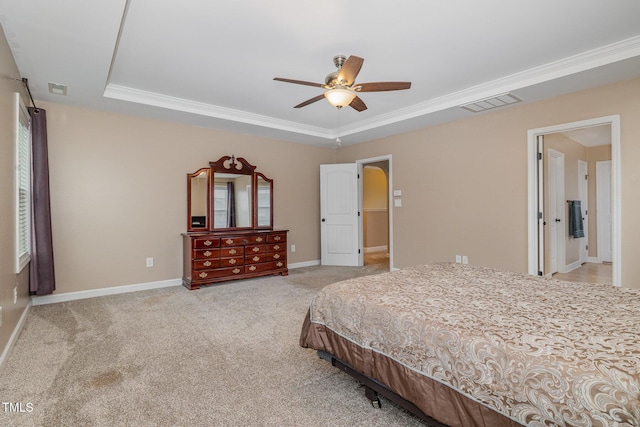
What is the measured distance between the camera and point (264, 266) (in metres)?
4.95

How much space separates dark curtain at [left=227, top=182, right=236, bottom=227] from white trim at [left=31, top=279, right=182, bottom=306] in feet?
3.70

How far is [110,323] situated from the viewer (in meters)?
3.04

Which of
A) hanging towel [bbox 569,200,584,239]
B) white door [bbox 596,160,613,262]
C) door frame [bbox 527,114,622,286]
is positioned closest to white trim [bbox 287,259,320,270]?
door frame [bbox 527,114,622,286]

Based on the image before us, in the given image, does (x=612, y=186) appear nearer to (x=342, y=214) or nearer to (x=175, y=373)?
(x=342, y=214)

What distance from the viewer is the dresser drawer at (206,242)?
14.1ft

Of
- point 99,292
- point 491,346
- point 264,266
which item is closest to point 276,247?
point 264,266

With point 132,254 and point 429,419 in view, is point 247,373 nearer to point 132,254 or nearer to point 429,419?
point 429,419

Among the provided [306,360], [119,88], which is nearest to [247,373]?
[306,360]

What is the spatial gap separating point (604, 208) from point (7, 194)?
347 inches

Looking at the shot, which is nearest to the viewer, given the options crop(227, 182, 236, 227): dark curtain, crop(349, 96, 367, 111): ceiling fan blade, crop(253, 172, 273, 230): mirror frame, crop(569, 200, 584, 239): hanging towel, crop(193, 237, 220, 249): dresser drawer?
crop(349, 96, 367, 111): ceiling fan blade

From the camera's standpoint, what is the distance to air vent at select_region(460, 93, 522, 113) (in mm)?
3617

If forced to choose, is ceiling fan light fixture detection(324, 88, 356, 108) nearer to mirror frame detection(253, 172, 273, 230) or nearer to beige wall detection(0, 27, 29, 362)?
beige wall detection(0, 27, 29, 362)

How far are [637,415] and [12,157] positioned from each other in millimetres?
4063

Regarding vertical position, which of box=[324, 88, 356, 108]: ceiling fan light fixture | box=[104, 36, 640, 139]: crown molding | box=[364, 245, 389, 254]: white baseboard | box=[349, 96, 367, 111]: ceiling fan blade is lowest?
box=[364, 245, 389, 254]: white baseboard
